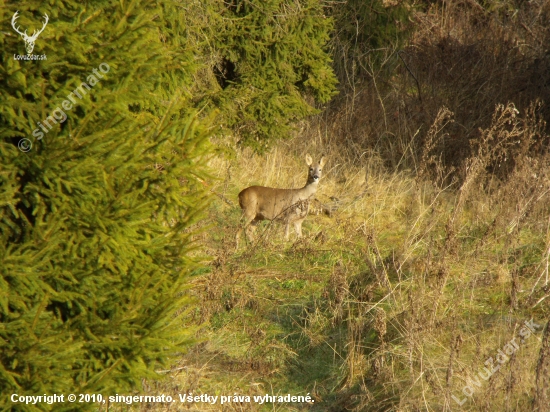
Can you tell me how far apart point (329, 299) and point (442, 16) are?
10.5 m

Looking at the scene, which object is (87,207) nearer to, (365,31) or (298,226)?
(298,226)

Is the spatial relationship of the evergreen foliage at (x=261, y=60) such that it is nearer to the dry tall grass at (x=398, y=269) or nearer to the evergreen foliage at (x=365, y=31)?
the dry tall grass at (x=398, y=269)

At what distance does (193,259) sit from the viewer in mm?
4910

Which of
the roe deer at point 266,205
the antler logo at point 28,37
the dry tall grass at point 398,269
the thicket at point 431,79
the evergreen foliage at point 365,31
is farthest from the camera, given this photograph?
the evergreen foliage at point 365,31

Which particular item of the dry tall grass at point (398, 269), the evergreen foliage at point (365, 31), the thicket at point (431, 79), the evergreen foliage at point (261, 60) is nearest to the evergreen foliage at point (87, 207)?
the dry tall grass at point (398, 269)

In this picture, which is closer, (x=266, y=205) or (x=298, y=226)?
(x=298, y=226)

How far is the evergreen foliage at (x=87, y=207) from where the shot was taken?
162 inches

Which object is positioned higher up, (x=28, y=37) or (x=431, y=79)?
(x=28, y=37)

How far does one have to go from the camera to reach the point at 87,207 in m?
4.28

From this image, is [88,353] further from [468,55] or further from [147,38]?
[468,55]

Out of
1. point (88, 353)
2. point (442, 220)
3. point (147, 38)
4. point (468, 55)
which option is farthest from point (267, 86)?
point (88, 353)

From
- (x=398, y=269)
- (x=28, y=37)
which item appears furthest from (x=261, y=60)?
(x=28, y=37)

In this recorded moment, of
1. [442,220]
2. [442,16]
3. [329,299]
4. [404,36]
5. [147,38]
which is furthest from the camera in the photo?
[442,16]

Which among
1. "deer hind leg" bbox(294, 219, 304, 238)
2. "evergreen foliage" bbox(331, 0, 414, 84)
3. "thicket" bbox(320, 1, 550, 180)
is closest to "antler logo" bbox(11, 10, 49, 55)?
"deer hind leg" bbox(294, 219, 304, 238)
